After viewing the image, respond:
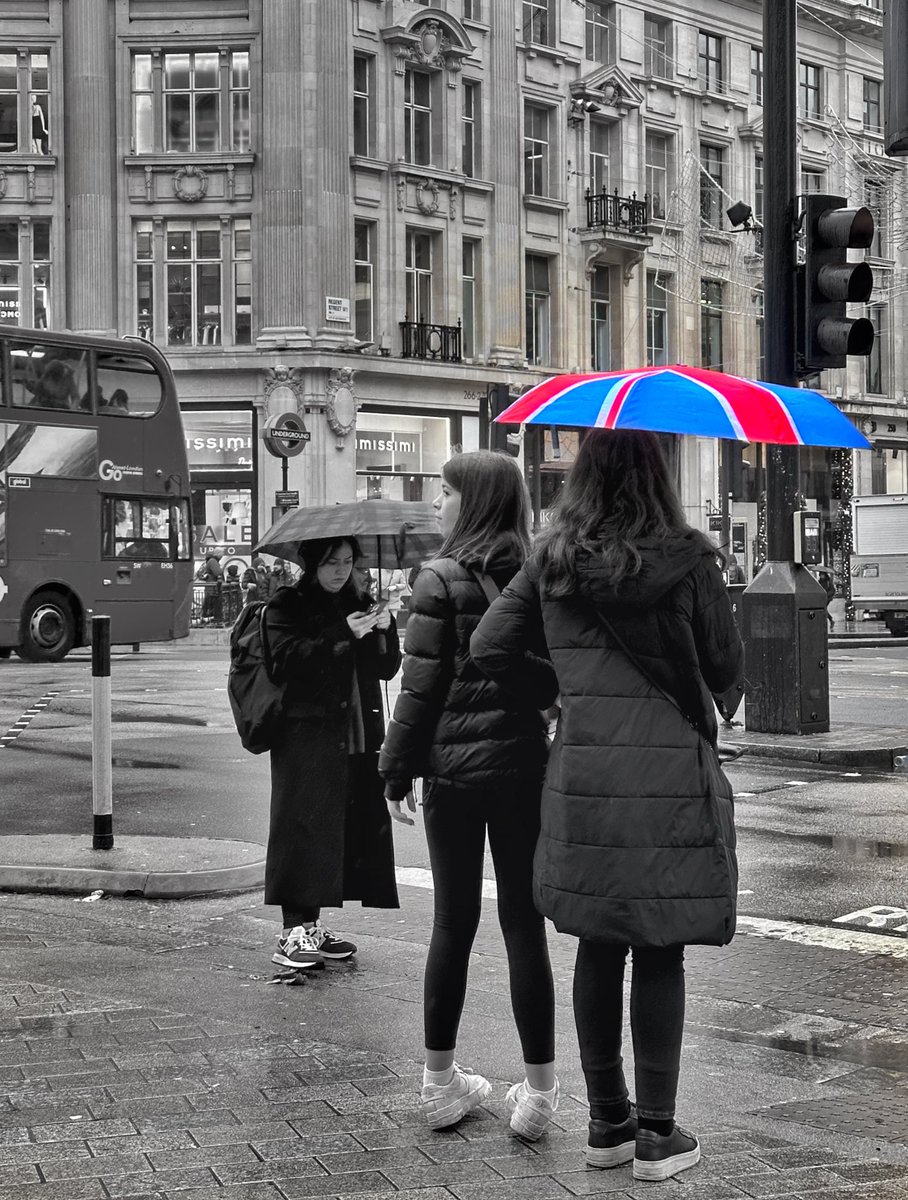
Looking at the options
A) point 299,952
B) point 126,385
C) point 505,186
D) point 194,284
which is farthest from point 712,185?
point 299,952

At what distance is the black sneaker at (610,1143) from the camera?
403 centimetres

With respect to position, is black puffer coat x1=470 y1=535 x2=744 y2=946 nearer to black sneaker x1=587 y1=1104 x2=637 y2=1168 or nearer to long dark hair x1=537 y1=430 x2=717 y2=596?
long dark hair x1=537 y1=430 x2=717 y2=596

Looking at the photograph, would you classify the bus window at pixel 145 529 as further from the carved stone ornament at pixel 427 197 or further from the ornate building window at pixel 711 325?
the ornate building window at pixel 711 325

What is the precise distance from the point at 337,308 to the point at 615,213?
33.5 feet

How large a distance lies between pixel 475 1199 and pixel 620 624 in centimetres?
141

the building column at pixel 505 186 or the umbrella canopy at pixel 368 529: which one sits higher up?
the building column at pixel 505 186

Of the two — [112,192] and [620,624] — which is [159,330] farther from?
[620,624]

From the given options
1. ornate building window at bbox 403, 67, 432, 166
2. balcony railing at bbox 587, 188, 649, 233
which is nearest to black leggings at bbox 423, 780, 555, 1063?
ornate building window at bbox 403, 67, 432, 166

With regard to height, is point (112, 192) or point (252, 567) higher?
point (112, 192)

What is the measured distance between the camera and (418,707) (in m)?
4.44

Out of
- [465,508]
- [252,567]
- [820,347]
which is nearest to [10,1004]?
[465,508]

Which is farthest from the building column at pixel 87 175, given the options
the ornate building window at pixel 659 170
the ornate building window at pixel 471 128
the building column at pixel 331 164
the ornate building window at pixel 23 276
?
the ornate building window at pixel 659 170

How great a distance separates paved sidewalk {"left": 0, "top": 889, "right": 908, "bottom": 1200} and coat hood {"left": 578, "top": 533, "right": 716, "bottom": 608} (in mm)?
1422

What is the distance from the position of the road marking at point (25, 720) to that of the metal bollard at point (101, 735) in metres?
5.97
